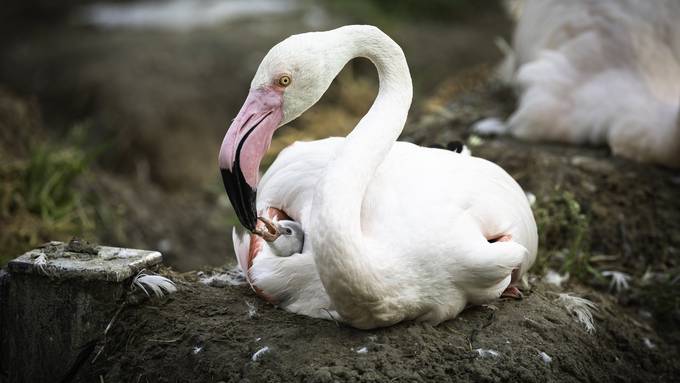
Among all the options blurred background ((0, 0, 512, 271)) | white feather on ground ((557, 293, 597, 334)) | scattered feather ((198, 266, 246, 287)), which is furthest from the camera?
blurred background ((0, 0, 512, 271))

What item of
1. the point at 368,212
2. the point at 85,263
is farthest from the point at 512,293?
the point at 85,263

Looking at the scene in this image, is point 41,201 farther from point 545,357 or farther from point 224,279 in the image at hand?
point 545,357

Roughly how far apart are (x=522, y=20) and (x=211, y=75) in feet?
12.9

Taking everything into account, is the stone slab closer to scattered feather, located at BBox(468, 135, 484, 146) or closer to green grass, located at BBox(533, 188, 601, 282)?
green grass, located at BBox(533, 188, 601, 282)

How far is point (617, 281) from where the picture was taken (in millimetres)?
4395

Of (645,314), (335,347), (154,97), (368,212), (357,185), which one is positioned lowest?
(154,97)

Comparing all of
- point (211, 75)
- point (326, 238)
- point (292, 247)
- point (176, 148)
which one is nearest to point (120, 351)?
point (292, 247)

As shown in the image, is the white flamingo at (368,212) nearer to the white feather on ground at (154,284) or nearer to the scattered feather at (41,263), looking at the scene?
the white feather on ground at (154,284)

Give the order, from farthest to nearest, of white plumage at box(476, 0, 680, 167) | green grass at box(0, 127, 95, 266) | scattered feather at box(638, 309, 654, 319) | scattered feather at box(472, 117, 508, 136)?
scattered feather at box(472, 117, 508, 136) < white plumage at box(476, 0, 680, 167) < green grass at box(0, 127, 95, 266) < scattered feather at box(638, 309, 654, 319)

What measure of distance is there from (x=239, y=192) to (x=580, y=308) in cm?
167

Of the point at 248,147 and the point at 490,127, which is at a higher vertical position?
the point at 248,147

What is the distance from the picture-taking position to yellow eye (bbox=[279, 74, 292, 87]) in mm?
2949

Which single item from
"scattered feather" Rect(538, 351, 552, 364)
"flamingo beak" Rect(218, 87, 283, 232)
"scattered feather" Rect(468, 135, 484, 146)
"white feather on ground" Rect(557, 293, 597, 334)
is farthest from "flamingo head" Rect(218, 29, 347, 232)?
"scattered feather" Rect(468, 135, 484, 146)

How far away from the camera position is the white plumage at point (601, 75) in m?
5.18
